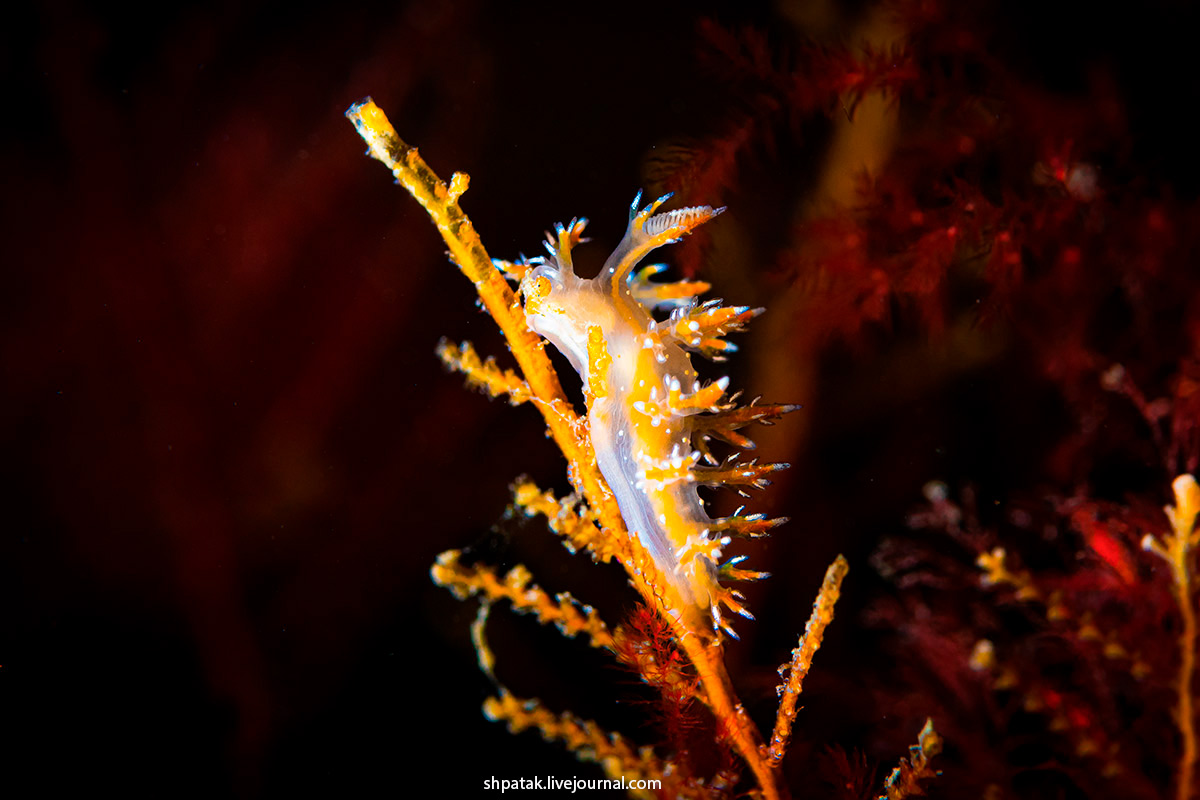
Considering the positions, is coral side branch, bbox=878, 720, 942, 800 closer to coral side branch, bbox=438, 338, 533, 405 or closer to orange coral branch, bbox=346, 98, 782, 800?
orange coral branch, bbox=346, 98, 782, 800

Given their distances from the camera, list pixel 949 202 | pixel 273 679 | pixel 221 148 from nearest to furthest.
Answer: pixel 949 202, pixel 221 148, pixel 273 679

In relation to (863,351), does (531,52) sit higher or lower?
higher

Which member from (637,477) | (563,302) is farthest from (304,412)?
(637,477)

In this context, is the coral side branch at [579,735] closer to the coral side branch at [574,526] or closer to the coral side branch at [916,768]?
the coral side branch at [574,526]

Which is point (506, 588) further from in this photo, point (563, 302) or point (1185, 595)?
point (1185, 595)

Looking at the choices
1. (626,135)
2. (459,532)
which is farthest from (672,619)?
(626,135)

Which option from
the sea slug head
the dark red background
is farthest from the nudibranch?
the dark red background

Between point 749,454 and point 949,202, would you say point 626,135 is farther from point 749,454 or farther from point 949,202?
point 749,454

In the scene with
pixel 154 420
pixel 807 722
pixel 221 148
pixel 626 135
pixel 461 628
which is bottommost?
pixel 807 722
